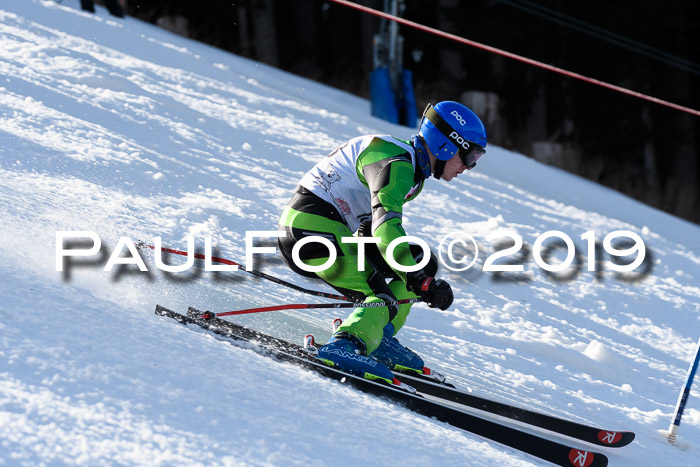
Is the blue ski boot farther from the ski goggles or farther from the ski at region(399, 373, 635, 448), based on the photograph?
the ski goggles

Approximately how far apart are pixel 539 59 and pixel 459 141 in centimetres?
1524

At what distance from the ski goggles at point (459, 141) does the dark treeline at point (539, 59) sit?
10367 mm

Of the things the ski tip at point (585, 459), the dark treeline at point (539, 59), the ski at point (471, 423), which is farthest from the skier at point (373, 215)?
the dark treeline at point (539, 59)

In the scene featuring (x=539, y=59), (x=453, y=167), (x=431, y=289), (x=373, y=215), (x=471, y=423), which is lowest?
(x=471, y=423)

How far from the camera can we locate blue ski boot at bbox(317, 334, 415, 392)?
3.30 metres

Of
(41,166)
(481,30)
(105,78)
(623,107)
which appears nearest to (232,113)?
(105,78)

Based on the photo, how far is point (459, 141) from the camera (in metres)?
3.57

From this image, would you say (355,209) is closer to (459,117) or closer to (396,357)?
(459,117)

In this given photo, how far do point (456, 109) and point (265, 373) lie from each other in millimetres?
1438

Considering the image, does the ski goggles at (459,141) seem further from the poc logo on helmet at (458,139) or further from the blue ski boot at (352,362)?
the blue ski boot at (352,362)

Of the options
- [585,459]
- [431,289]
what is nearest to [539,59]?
[431,289]

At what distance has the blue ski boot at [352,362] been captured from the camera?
10.8 ft

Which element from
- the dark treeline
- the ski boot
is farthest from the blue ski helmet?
the dark treeline

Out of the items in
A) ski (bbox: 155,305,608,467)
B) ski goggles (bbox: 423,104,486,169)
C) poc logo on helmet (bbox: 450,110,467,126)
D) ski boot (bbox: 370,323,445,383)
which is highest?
poc logo on helmet (bbox: 450,110,467,126)
